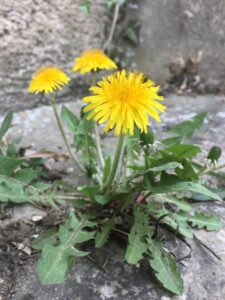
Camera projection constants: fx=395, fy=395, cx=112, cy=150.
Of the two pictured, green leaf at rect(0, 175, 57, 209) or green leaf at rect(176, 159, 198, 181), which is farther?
green leaf at rect(0, 175, 57, 209)

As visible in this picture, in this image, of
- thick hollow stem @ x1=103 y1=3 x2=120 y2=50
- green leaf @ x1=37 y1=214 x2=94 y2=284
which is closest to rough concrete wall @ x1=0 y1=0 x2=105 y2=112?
thick hollow stem @ x1=103 y1=3 x2=120 y2=50

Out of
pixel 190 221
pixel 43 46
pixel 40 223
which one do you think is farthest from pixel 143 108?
pixel 43 46

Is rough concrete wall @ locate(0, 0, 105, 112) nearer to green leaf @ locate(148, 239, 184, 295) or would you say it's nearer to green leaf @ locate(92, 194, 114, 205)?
green leaf @ locate(92, 194, 114, 205)

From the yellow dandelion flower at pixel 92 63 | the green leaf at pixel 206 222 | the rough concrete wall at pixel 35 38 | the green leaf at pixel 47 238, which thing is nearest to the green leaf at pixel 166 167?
the green leaf at pixel 206 222

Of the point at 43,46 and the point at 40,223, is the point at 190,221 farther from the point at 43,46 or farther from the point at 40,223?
the point at 43,46

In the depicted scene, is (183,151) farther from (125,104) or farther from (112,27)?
(112,27)
